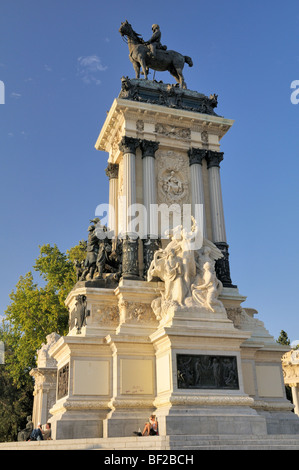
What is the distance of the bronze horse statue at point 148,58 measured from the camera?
23.6m

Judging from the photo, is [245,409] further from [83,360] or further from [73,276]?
[73,276]

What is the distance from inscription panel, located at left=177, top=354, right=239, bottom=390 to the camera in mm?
15945

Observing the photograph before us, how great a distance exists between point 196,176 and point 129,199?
3246mm

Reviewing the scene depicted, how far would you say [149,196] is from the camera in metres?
20.4

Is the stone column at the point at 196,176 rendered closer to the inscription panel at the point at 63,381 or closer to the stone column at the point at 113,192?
the stone column at the point at 113,192

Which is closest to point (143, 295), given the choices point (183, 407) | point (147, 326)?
point (147, 326)

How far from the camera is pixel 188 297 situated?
17.5m

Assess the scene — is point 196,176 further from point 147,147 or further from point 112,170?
point 112,170

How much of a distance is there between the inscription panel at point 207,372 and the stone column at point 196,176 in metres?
5.96

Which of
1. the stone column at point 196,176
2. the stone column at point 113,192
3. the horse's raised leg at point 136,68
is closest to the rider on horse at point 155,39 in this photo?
the horse's raised leg at point 136,68

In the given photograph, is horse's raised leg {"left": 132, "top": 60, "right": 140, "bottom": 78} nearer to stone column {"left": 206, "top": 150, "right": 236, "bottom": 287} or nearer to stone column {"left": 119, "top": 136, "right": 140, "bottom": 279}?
stone column {"left": 119, "top": 136, "right": 140, "bottom": 279}

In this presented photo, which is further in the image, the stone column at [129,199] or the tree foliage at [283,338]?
the tree foliage at [283,338]

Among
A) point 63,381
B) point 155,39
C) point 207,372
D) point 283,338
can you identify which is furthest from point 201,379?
point 283,338

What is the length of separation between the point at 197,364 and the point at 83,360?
3.72m
